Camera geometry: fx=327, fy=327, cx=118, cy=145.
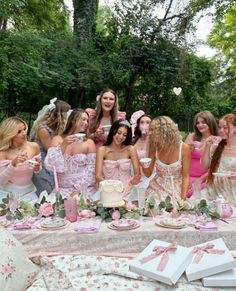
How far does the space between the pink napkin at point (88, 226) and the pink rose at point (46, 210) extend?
253 millimetres

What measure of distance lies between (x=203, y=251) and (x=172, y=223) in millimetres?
342

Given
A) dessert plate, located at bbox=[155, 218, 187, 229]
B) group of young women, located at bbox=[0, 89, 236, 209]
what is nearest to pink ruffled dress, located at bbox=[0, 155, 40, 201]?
group of young women, located at bbox=[0, 89, 236, 209]

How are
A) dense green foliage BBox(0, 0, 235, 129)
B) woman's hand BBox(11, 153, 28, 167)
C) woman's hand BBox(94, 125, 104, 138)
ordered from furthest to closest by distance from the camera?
dense green foliage BBox(0, 0, 235, 129) < woman's hand BBox(94, 125, 104, 138) < woman's hand BBox(11, 153, 28, 167)

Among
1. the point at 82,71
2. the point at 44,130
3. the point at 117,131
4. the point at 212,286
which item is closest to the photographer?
the point at 212,286

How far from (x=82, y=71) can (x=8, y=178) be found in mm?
5780

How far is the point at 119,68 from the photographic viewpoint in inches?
363

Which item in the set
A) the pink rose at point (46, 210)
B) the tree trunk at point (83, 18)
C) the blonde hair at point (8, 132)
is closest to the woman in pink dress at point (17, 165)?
the blonde hair at point (8, 132)

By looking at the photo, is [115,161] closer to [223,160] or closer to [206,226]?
[223,160]

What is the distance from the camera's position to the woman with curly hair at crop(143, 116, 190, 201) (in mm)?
3096

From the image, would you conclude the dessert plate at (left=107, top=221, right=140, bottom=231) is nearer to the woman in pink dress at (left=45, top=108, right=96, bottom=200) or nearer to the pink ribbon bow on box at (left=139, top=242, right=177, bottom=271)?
the pink ribbon bow on box at (left=139, top=242, right=177, bottom=271)

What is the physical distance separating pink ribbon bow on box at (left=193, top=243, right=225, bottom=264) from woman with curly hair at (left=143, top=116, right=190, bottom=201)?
3.62 ft

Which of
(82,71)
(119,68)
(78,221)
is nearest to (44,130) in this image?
(78,221)

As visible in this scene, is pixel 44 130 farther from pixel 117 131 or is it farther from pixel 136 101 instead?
pixel 136 101

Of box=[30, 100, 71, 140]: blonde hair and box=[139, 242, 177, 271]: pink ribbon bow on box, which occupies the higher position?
box=[30, 100, 71, 140]: blonde hair
